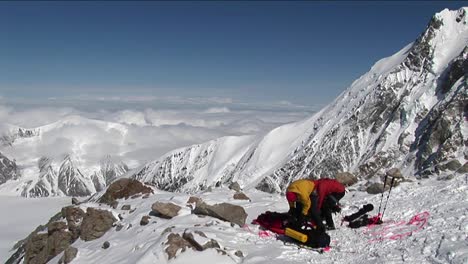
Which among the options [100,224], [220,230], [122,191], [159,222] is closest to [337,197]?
[220,230]

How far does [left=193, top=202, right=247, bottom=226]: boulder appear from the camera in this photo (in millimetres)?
20250

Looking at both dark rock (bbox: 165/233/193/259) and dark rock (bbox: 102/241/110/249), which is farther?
dark rock (bbox: 102/241/110/249)

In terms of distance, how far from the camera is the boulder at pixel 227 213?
20250 millimetres

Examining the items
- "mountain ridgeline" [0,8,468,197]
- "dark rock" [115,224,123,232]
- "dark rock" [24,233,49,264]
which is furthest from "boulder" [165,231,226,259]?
"mountain ridgeline" [0,8,468,197]

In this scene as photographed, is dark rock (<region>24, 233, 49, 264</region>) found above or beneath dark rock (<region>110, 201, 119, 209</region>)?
beneath

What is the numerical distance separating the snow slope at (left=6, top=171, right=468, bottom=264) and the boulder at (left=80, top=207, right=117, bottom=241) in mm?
509

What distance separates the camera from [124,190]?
1224 inches

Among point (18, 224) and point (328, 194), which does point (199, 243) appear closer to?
point (328, 194)

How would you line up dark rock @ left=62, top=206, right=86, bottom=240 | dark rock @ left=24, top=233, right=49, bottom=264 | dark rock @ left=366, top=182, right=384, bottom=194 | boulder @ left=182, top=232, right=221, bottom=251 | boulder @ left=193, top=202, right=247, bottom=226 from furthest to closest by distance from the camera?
dark rock @ left=62, top=206, right=86, bottom=240 → dark rock @ left=24, top=233, right=49, bottom=264 → dark rock @ left=366, top=182, right=384, bottom=194 → boulder @ left=193, top=202, right=247, bottom=226 → boulder @ left=182, top=232, right=221, bottom=251

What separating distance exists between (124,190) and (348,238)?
1938 centimetres

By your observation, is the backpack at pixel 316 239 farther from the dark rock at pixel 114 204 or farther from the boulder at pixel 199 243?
the dark rock at pixel 114 204

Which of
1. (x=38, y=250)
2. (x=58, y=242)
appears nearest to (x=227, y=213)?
(x=58, y=242)

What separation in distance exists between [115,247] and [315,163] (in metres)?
108

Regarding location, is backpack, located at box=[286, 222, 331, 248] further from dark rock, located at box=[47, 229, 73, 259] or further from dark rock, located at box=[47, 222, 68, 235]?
dark rock, located at box=[47, 222, 68, 235]
